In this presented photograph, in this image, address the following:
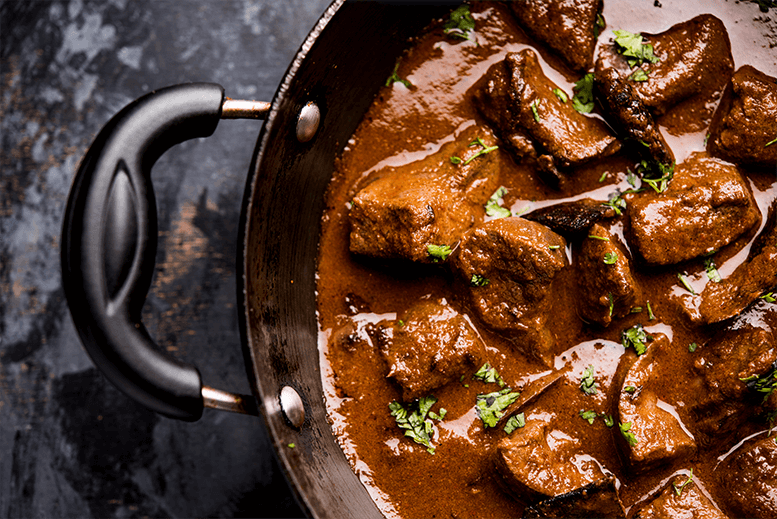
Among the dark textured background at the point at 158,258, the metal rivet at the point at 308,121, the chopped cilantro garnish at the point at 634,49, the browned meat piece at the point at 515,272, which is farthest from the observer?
the dark textured background at the point at 158,258

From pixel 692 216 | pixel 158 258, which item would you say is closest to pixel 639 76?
pixel 692 216

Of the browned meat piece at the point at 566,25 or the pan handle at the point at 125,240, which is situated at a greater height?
the browned meat piece at the point at 566,25

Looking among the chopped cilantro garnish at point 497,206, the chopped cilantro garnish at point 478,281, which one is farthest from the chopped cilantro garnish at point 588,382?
the chopped cilantro garnish at point 497,206

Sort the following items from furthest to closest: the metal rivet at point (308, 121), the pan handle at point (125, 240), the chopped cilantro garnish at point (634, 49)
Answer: the chopped cilantro garnish at point (634, 49)
the metal rivet at point (308, 121)
the pan handle at point (125, 240)

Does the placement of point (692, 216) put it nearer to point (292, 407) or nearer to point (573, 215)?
point (573, 215)

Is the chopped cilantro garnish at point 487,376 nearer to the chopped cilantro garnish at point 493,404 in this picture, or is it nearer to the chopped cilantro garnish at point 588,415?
the chopped cilantro garnish at point 493,404

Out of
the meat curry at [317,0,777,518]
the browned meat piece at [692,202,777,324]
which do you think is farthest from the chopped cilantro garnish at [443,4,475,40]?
the browned meat piece at [692,202,777,324]

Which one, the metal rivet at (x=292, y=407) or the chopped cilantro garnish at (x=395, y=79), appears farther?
the chopped cilantro garnish at (x=395, y=79)

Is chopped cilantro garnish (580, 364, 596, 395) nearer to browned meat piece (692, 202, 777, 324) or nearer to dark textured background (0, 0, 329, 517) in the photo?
browned meat piece (692, 202, 777, 324)
